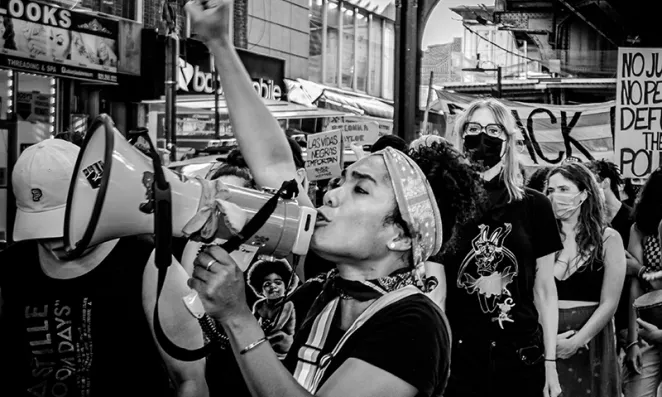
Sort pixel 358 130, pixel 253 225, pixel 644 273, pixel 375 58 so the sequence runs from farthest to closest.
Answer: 1. pixel 375 58
2. pixel 358 130
3. pixel 644 273
4. pixel 253 225

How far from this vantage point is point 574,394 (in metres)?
6.07

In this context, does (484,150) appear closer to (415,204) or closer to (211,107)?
(415,204)

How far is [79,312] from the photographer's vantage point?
2.98 m

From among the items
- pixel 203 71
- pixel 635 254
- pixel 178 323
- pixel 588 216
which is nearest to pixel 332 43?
pixel 203 71

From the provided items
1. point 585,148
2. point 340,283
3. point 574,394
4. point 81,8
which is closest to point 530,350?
point 574,394

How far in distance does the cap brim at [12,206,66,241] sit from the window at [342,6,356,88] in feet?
99.8

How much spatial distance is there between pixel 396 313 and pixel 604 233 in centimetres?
409

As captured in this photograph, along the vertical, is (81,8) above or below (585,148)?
above

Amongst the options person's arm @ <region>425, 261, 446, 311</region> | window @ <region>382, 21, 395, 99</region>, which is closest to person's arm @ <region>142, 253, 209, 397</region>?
person's arm @ <region>425, 261, 446, 311</region>

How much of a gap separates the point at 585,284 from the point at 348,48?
2827 cm

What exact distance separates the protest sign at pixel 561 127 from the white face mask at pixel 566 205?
16.2 ft

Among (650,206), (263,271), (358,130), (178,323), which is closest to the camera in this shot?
(178,323)

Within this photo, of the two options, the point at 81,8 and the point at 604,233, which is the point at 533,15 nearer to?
the point at 81,8

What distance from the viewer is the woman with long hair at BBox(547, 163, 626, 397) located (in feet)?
20.0
